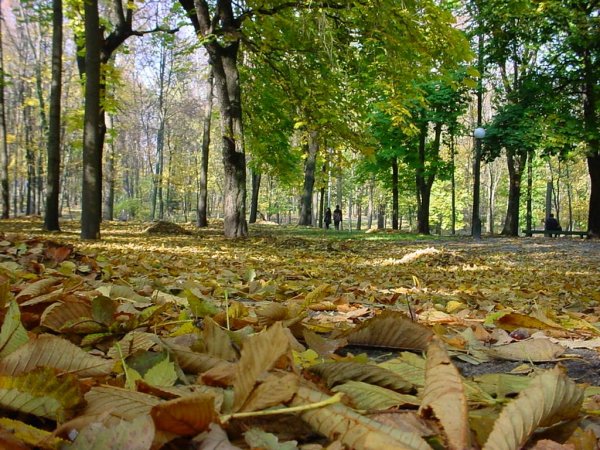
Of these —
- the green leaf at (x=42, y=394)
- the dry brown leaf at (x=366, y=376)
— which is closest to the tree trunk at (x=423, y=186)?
the dry brown leaf at (x=366, y=376)

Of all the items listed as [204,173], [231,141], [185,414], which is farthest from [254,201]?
[185,414]

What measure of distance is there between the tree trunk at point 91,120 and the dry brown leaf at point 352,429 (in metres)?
8.87

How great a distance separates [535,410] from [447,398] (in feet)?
0.34

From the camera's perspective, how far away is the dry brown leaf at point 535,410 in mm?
518

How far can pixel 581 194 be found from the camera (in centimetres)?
4803

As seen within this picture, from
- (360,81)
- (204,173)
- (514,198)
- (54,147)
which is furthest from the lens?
(514,198)

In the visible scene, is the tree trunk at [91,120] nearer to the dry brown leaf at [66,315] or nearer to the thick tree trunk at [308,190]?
the dry brown leaf at [66,315]

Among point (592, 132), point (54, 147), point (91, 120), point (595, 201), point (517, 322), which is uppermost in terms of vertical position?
point (592, 132)

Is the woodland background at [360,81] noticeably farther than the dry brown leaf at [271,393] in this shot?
Yes

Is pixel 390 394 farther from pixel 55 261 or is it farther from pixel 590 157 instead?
pixel 590 157

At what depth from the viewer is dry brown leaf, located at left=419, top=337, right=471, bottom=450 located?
21.2 inches

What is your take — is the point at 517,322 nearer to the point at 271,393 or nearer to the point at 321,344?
the point at 321,344

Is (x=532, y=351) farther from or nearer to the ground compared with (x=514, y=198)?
nearer to the ground

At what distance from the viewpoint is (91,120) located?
29.0 feet
